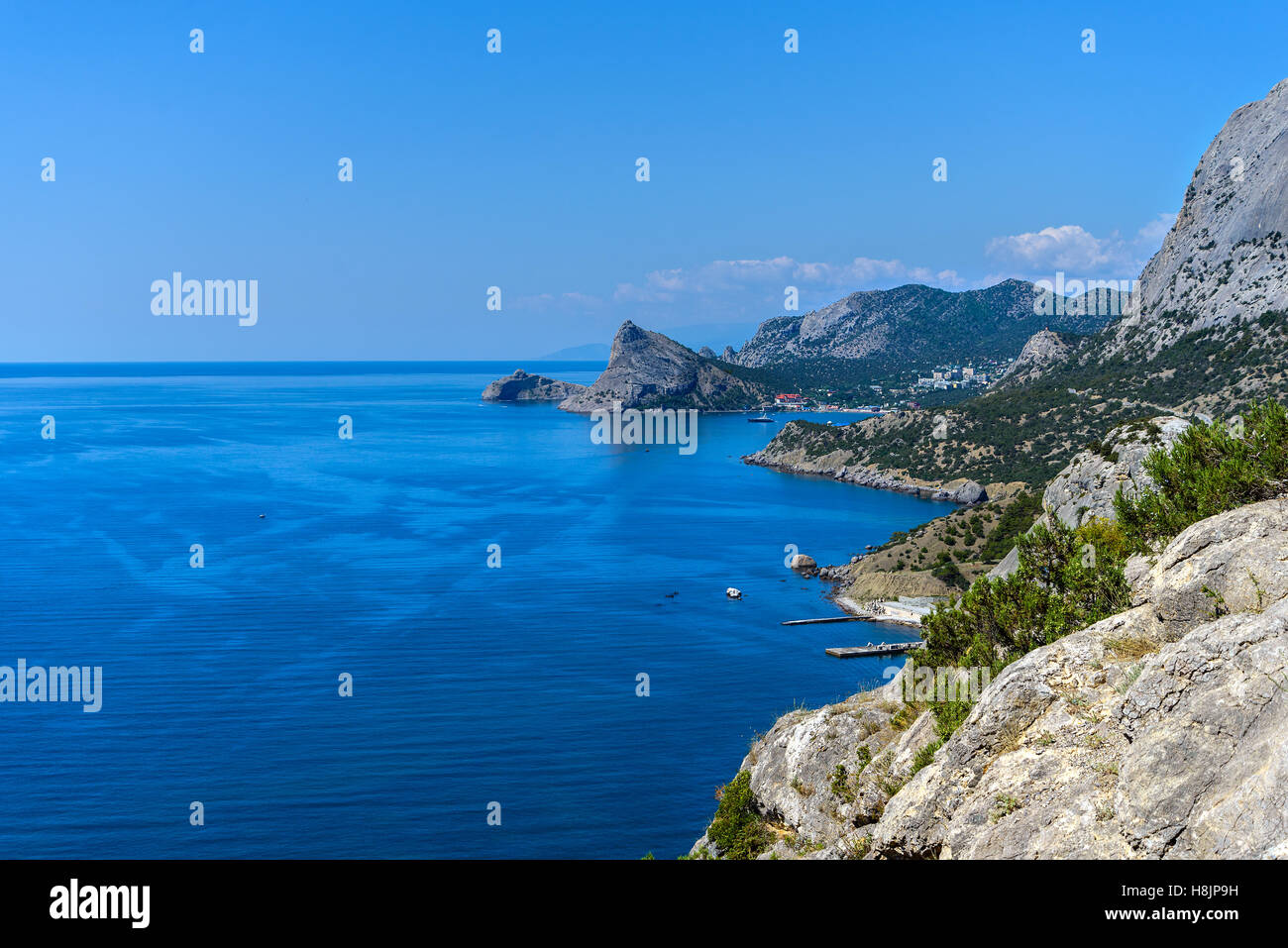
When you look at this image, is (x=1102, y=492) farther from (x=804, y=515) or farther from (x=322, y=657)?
(x=804, y=515)

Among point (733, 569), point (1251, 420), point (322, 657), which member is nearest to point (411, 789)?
point (322, 657)

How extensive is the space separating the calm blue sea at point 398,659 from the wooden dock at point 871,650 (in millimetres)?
1768

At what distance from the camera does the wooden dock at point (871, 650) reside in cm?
6481

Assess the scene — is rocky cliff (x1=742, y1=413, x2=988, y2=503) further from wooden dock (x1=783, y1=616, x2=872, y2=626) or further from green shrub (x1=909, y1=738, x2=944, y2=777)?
green shrub (x1=909, y1=738, x2=944, y2=777)

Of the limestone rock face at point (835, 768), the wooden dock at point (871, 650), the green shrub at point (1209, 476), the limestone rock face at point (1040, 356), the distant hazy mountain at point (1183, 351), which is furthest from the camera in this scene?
the limestone rock face at point (1040, 356)

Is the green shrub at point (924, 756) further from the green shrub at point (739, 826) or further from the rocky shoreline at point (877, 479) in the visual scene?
the rocky shoreline at point (877, 479)

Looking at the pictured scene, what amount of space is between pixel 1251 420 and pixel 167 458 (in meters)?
158

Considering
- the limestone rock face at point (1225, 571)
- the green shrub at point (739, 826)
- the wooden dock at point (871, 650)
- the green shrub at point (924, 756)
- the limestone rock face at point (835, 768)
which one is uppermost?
the limestone rock face at point (1225, 571)

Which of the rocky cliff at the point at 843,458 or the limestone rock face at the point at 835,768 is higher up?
the rocky cliff at the point at 843,458

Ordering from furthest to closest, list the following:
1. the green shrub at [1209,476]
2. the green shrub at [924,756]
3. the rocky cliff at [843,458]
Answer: the rocky cliff at [843,458] < the green shrub at [1209,476] < the green shrub at [924,756]

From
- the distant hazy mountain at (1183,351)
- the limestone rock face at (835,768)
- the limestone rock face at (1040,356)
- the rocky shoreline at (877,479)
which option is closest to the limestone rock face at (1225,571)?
the limestone rock face at (835,768)

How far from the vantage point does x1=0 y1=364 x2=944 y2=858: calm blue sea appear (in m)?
41.7

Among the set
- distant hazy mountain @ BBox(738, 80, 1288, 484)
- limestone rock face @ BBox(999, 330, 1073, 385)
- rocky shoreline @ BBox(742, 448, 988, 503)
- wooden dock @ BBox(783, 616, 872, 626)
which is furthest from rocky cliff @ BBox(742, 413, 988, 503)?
wooden dock @ BBox(783, 616, 872, 626)

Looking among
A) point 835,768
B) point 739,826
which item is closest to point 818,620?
point 739,826
